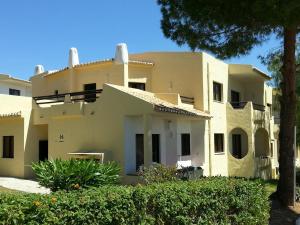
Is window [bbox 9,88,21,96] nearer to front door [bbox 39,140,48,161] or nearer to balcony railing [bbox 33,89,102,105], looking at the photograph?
balcony railing [bbox 33,89,102,105]

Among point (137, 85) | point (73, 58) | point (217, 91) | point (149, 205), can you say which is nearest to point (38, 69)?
point (73, 58)

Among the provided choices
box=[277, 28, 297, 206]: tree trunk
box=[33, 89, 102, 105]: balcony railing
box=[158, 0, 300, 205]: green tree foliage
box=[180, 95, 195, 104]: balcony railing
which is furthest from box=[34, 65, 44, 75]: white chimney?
box=[277, 28, 297, 206]: tree trunk

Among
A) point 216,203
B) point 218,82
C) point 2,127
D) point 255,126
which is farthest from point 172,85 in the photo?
point 216,203

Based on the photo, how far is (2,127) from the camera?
24953mm

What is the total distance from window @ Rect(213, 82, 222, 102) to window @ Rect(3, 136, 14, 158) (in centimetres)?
1260

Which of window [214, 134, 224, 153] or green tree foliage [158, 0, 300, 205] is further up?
green tree foliage [158, 0, 300, 205]

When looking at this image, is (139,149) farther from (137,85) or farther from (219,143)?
(219,143)

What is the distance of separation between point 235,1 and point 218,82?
47.4ft

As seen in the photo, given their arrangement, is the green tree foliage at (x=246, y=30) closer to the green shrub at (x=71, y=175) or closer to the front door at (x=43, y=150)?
the green shrub at (x=71, y=175)

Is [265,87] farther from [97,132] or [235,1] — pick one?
[235,1]

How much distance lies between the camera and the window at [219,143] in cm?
2781

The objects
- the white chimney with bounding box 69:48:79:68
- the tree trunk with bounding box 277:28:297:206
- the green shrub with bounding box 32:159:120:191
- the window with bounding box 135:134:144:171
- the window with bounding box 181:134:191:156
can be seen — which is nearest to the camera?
the green shrub with bounding box 32:159:120:191

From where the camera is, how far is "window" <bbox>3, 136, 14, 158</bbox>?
24.6 meters

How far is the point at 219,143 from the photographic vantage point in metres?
28.2
